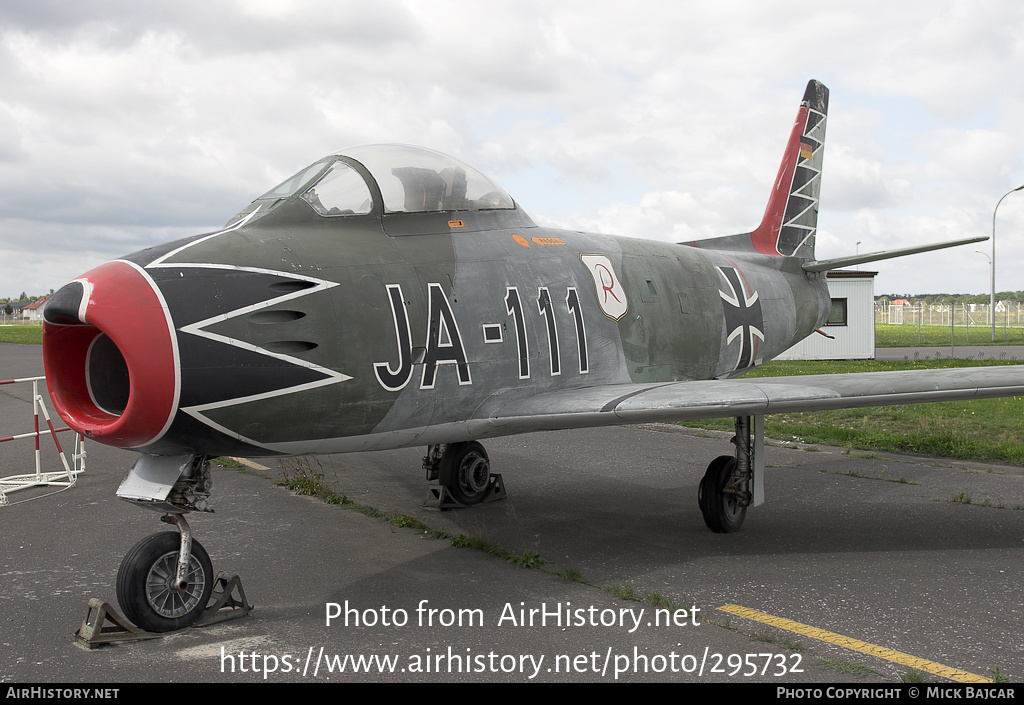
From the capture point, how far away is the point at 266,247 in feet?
15.0

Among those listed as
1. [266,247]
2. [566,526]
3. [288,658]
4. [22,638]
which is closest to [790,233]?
[566,526]

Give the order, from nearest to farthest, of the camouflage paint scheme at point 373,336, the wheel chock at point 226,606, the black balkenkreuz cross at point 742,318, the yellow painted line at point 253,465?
1. the camouflage paint scheme at point 373,336
2. the wheel chock at point 226,606
3. the black balkenkreuz cross at point 742,318
4. the yellow painted line at point 253,465

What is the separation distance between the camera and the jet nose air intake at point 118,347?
380cm

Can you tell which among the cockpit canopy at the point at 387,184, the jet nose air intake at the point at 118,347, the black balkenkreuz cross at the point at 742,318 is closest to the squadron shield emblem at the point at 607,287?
the cockpit canopy at the point at 387,184

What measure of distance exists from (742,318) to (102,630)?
6.72 m

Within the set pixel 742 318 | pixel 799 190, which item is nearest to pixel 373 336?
pixel 742 318

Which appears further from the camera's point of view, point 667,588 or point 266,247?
point 667,588

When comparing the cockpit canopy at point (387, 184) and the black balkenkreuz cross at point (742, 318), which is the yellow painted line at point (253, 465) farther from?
the black balkenkreuz cross at point (742, 318)

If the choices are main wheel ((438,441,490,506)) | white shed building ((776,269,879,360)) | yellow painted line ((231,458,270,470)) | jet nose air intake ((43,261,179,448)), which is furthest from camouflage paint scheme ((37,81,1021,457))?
white shed building ((776,269,879,360))

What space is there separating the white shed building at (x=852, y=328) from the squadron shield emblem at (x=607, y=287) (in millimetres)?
22504

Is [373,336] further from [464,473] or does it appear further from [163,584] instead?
[464,473]

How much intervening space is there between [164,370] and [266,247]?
1.04 metres

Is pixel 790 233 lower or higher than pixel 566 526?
higher

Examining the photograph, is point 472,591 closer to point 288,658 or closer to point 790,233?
point 288,658
